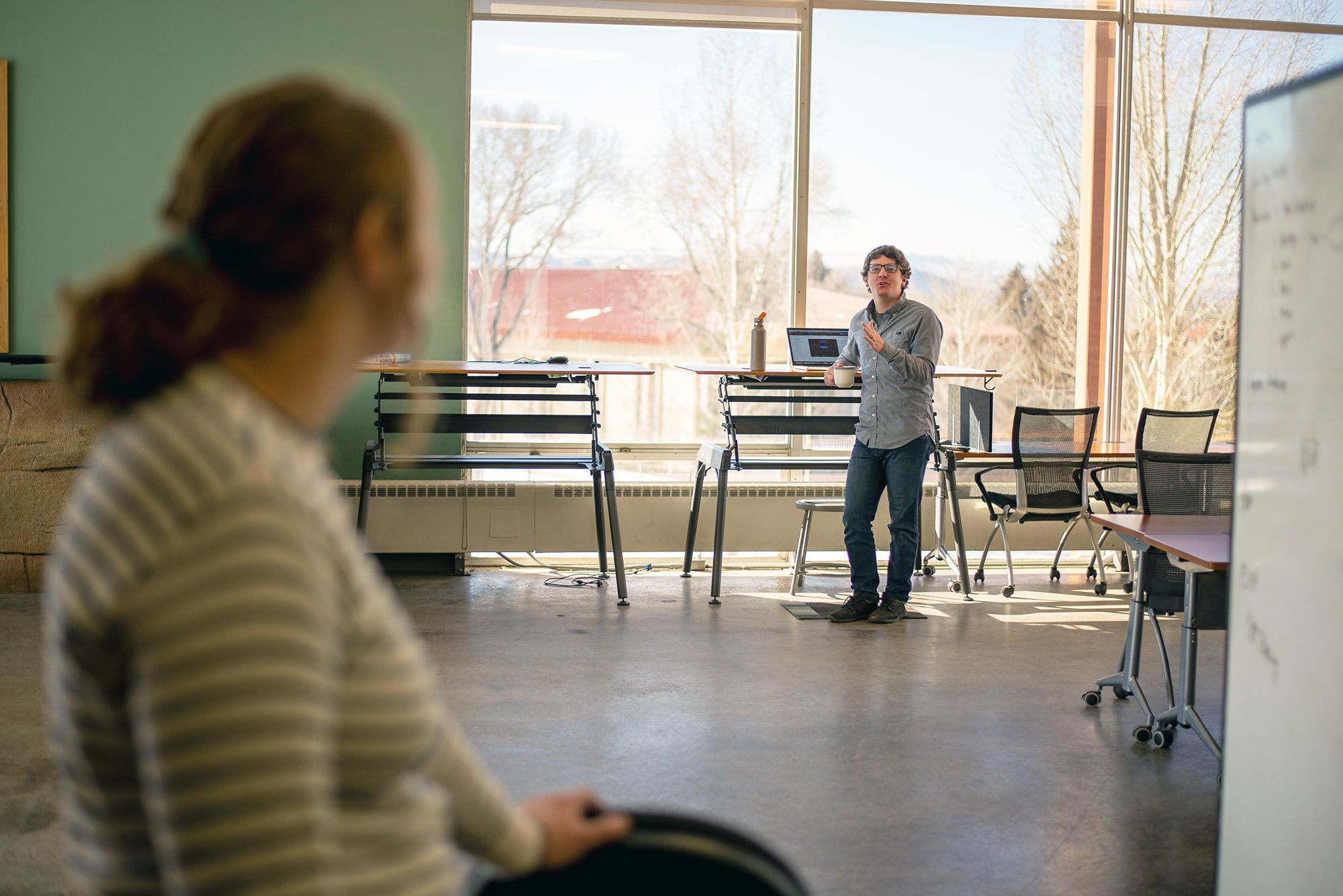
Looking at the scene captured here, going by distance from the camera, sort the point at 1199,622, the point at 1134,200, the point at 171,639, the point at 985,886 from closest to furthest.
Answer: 1. the point at 171,639
2. the point at 985,886
3. the point at 1199,622
4. the point at 1134,200

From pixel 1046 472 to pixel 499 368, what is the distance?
2983 mm

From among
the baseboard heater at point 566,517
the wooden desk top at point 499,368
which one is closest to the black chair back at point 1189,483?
the wooden desk top at point 499,368

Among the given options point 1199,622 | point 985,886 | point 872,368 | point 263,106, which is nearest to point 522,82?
point 872,368

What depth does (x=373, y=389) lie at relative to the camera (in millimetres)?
6859

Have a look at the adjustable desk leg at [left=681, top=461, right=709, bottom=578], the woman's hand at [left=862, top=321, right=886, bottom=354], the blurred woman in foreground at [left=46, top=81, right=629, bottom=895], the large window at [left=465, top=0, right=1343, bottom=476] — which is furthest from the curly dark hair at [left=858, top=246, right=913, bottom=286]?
the blurred woman in foreground at [left=46, top=81, right=629, bottom=895]

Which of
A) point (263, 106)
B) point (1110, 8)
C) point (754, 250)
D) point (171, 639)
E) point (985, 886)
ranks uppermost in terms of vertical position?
point (1110, 8)

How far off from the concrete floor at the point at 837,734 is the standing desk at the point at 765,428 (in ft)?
1.59

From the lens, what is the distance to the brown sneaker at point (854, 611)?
568cm

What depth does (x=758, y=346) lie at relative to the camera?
621 centimetres

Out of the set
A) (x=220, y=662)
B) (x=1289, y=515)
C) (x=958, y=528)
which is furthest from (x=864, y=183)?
(x=220, y=662)

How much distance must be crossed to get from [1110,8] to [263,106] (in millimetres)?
7526

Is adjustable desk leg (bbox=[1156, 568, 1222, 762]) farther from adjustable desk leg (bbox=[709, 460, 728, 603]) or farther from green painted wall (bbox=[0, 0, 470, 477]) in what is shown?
green painted wall (bbox=[0, 0, 470, 477])

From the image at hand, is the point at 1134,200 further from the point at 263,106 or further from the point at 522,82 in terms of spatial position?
the point at 263,106

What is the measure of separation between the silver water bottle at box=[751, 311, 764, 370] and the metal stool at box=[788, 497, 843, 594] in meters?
0.76
